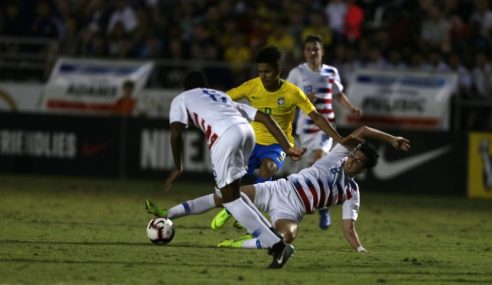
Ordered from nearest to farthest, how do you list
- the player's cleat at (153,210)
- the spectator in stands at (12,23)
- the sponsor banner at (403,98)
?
1. the player's cleat at (153,210)
2. the sponsor banner at (403,98)
3. the spectator in stands at (12,23)

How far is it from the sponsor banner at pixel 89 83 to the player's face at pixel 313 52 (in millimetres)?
8157

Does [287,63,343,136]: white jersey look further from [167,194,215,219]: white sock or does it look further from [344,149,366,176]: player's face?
[344,149,366,176]: player's face

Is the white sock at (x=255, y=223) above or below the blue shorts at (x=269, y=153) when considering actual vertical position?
above

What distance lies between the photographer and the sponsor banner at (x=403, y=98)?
2083 centimetres

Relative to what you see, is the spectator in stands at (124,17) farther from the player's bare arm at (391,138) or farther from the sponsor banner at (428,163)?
the player's bare arm at (391,138)

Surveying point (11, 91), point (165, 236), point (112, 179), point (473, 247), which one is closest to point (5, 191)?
point (112, 179)

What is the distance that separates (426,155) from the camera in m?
20.7

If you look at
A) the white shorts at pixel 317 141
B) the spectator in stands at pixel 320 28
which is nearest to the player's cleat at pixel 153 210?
the white shorts at pixel 317 141

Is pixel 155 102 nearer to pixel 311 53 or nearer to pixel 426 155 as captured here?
pixel 426 155

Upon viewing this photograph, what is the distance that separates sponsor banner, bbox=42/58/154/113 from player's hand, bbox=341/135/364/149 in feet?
39.1

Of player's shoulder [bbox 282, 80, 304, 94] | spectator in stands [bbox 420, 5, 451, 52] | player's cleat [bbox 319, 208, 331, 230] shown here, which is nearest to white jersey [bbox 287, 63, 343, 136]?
player's cleat [bbox 319, 208, 331, 230]

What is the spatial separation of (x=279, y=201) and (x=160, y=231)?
138 cm

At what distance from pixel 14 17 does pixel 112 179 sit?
16.9 feet

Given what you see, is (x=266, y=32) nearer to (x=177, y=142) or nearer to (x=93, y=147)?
(x=93, y=147)
